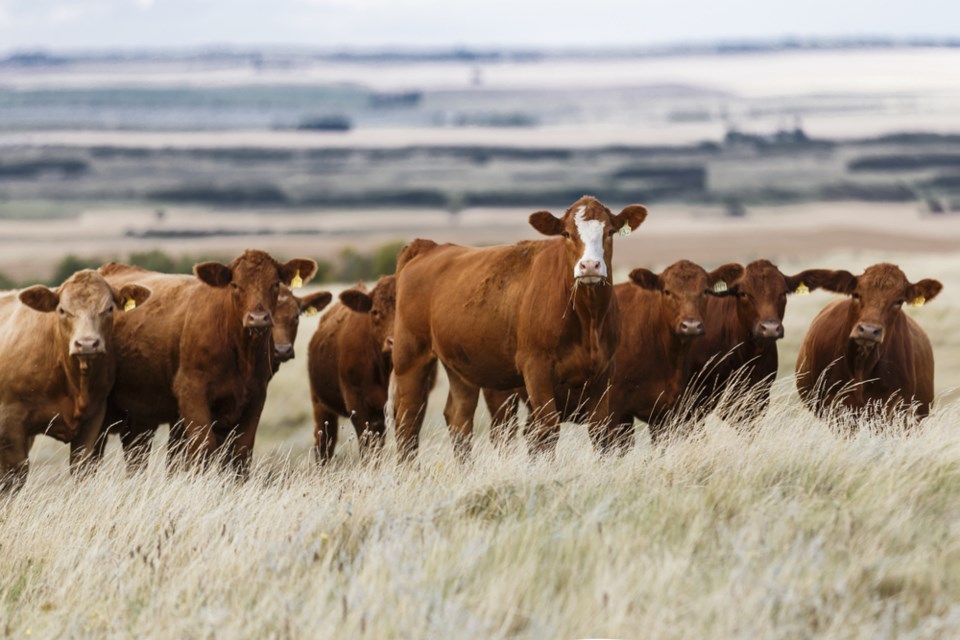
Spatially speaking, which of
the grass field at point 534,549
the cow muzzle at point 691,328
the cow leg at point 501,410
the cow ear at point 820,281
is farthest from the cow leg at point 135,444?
the cow ear at point 820,281

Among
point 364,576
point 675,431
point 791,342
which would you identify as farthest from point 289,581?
point 791,342

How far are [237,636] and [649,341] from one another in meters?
5.98

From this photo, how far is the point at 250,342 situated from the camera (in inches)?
428

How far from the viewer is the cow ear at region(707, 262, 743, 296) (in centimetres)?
1159

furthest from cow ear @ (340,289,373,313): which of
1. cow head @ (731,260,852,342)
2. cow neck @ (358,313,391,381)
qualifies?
cow head @ (731,260,852,342)

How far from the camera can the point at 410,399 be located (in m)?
11.8

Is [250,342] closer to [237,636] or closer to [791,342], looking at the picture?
[237,636]

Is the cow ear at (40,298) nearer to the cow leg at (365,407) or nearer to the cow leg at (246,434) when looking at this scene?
the cow leg at (246,434)

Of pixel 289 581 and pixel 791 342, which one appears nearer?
pixel 289 581

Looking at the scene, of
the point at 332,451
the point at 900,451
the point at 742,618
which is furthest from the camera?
the point at 332,451

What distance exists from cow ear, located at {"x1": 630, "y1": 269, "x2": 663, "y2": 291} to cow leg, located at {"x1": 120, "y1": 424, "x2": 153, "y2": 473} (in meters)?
4.14

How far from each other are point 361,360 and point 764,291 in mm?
4366

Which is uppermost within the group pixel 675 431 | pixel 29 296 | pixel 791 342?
pixel 29 296

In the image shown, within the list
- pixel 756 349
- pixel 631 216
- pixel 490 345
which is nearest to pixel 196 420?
pixel 490 345
